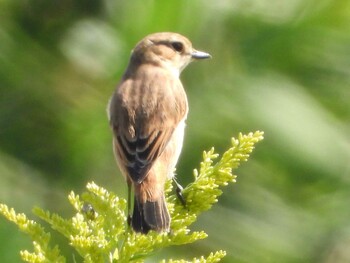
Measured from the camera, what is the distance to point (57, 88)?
5.73 m

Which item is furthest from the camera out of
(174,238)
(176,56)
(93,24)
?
(176,56)

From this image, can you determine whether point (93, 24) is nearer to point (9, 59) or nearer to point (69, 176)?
point (9, 59)

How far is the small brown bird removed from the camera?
4684mm

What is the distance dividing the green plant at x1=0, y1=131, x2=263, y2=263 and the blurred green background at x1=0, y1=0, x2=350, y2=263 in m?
1.41

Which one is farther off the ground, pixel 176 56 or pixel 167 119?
pixel 176 56

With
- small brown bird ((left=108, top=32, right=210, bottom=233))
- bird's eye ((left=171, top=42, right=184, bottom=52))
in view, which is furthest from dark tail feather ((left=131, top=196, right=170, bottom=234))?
bird's eye ((left=171, top=42, right=184, bottom=52))

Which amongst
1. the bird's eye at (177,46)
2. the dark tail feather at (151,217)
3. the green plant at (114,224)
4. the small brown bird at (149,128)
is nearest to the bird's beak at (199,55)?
the small brown bird at (149,128)

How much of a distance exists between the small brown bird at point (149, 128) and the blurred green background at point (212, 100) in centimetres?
16

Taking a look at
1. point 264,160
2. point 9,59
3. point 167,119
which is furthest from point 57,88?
point 264,160

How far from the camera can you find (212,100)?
226 inches

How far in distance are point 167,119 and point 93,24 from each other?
90cm

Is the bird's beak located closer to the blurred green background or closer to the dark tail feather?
the blurred green background

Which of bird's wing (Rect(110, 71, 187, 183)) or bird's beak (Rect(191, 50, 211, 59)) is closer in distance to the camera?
bird's wing (Rect(110, 71, 187, 183))

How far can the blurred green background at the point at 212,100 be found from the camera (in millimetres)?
5453
